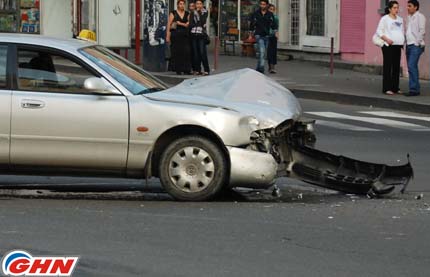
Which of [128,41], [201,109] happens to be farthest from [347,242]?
[128,41]

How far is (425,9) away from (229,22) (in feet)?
34.5

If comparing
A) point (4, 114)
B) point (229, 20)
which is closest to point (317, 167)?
A: point (4, 114)

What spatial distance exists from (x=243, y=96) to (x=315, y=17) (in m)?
19.7

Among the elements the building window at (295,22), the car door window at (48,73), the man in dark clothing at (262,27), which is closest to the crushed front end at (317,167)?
the car door window at (48,73)

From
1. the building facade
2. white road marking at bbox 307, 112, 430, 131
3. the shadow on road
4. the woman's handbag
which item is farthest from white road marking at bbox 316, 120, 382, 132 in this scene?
the building facade

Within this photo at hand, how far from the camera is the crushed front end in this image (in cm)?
1028

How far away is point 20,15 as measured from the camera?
31875mm

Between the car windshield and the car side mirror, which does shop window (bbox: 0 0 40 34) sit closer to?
the car windshield

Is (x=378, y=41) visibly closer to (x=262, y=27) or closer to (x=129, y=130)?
(x=262, y=27)

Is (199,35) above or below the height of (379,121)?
above

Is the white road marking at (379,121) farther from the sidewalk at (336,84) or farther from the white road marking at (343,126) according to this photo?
the sidewalk at (336,84)

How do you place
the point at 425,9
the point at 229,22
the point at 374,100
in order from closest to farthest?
1. the point at 374,100
2. the point at 425,9
3. the point at 229,22

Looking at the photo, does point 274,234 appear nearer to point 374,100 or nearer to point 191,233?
point 191,233

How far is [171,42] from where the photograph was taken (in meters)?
25.4
